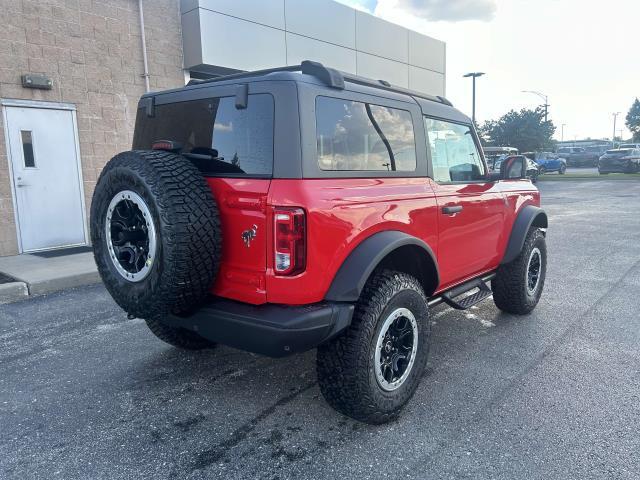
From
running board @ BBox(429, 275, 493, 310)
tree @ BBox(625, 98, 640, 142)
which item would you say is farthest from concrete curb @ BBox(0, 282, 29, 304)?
tree @ BBox(625, 98, 640, 142)

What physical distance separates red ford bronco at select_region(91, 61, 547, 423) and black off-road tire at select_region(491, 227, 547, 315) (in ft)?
5.26

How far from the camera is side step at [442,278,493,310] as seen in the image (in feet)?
Answer: 12.5

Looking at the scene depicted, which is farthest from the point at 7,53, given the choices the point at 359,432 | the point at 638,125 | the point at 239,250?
the point at 638,125

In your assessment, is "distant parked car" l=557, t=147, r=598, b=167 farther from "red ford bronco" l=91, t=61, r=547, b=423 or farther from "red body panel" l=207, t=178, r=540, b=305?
"red body panel" l=207, t=178, r=540, b=305

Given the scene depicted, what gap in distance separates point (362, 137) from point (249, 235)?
0.97 m

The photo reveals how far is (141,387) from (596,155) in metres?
47.1

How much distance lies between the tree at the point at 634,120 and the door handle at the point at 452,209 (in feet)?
194

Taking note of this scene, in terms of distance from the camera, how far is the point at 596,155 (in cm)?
4241

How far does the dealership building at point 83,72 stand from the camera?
7656 mm

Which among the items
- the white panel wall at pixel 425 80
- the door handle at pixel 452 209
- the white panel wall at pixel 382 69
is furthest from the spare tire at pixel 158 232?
the white panel wall at pixel 425 80

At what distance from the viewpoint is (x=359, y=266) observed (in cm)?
270

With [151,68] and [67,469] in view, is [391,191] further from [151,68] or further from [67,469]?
[151,68]

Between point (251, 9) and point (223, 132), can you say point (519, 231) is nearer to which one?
point (223, 132)

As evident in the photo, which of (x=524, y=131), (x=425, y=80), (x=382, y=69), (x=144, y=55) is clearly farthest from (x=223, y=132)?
(x=524, y=131)
